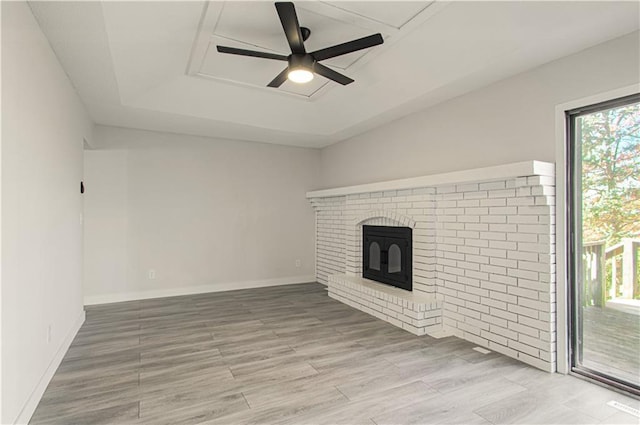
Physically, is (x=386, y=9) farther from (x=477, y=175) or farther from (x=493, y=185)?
(x=493, y=185)

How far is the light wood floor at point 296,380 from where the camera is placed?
217 cm

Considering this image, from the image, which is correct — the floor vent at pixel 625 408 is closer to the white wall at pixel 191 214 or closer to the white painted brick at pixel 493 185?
the white painted brick at pixel 493 185

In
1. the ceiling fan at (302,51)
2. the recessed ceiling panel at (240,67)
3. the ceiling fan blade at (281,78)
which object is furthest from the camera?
the recessed ceiling panel at (240,67)

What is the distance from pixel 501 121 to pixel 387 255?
2084 millimetres

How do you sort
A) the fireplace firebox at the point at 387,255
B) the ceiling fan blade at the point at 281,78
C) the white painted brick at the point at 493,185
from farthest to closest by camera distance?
the fireplace firebox at the point at 387,255 → the white painted brick at the point at 493,185 → the ceiling fan blade at the point at 281,78

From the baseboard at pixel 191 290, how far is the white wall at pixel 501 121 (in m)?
2.35

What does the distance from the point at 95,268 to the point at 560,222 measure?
538 cm

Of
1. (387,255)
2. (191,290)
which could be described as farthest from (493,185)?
(191,290)

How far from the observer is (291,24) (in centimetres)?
231

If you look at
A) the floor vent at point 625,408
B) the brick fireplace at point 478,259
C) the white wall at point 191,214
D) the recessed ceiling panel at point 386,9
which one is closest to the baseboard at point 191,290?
the white wall at point 191,214

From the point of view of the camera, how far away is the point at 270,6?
2627 millimetres

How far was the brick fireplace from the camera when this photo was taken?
2.81 meters

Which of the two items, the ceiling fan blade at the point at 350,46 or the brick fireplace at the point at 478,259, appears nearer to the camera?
the ceiling fan blade at the point at 350,46

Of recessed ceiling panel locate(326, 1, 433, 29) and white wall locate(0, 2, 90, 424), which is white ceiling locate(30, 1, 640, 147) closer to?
recessed ceiling panel locate(326, 1, 433, 29)
